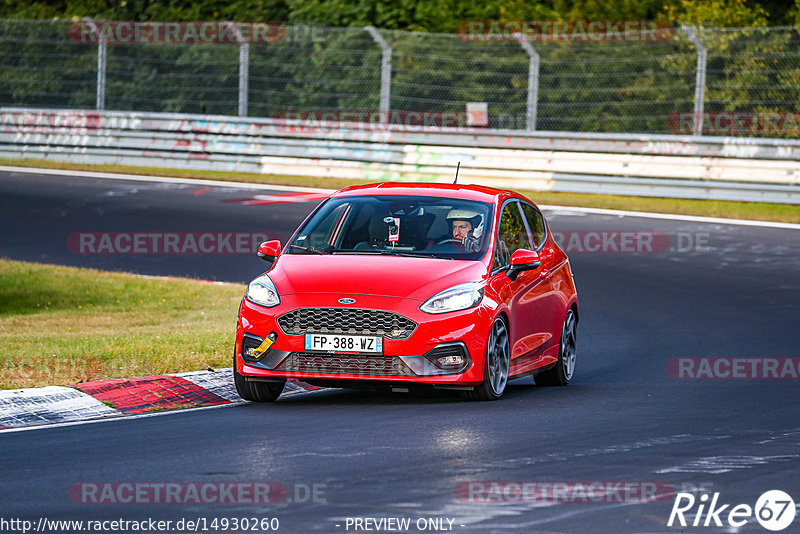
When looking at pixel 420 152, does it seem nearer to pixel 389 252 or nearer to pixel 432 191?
pixel 432 191

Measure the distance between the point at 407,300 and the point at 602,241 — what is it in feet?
37.5

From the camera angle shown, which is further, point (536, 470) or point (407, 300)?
point (407, 300)

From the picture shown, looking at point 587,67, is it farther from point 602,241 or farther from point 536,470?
point 536,470

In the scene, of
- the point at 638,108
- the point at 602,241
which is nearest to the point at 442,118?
the point at 638,108

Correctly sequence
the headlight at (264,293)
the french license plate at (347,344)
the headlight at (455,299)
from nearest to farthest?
the french license plate at (347,344) → the headlight at (455,299) → the headlight at (264,293)

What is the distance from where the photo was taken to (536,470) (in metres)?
7.42

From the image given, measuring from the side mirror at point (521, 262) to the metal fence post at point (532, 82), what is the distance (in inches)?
587

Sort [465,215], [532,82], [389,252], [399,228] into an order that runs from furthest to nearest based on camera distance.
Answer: [532,82] < [465,215] < [399,228] < [389,252]

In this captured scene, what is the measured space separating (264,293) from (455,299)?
132cm

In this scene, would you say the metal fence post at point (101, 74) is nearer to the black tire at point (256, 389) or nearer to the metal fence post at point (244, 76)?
the metal fence post at point (244, 76)

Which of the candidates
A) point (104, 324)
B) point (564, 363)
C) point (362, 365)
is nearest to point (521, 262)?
point (564, 363)

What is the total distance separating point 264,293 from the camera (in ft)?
32.4

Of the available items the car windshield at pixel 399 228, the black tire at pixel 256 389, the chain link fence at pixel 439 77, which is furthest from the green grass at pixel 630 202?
the black tire at pixel 256 389

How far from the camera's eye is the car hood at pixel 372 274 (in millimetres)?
9625
